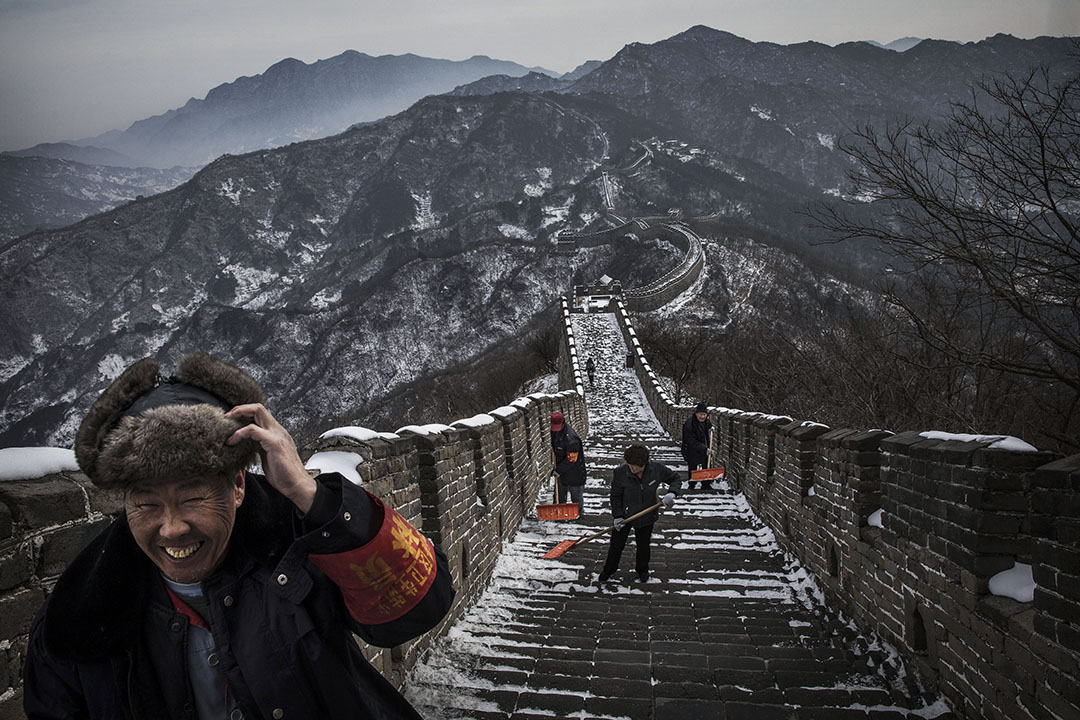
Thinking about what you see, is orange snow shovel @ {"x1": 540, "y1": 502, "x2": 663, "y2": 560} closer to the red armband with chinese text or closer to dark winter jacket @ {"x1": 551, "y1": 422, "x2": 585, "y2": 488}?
dark winter jacket @ {"x1": 551, "y1": 422, "x2": 585, "y2": 488}

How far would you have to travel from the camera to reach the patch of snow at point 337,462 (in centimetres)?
330

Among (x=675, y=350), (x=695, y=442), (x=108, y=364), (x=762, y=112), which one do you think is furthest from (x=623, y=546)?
(x=762, y=112)

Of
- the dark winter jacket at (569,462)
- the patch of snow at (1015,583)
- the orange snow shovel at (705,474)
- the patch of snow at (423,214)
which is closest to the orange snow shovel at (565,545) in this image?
the dark winter jacket at (569,462)

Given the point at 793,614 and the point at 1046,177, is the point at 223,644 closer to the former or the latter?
the point at 793,614

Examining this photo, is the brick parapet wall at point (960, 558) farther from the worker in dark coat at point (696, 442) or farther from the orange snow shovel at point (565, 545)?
the worker in dark coat at point (696, 442)

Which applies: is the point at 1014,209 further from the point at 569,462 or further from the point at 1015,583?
the point at 569,462

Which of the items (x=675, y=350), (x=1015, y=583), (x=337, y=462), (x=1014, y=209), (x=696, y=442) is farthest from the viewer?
(x=675, y=350)

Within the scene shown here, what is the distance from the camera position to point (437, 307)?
90.7m

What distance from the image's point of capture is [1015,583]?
126 inches

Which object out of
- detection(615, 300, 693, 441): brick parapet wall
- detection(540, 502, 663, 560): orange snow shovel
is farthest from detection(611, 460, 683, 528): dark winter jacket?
detection(615, 300, 693, 441): brick parapet wall

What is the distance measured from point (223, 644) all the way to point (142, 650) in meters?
0.18

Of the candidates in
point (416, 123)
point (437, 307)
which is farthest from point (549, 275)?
point (416, 123)

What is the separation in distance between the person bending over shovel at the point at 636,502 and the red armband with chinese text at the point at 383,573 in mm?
4783

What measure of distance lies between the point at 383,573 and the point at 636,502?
507 centimetres
